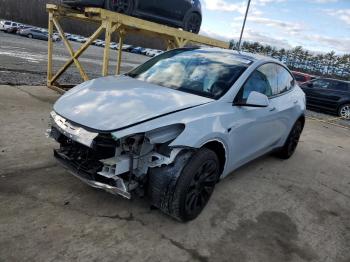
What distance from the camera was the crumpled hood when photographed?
308 cm

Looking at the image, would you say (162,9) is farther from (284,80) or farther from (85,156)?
(85,156)

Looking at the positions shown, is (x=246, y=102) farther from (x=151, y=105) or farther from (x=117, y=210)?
(x=117, y=210)

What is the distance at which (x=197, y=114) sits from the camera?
336cm

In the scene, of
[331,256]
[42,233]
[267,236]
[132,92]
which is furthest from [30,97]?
[331,256]

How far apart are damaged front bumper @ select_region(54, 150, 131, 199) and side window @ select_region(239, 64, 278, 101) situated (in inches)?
67.8

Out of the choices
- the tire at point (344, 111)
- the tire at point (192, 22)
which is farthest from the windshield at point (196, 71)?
the tire at point (344, 111)

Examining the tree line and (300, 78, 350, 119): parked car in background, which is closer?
(300, 78, 350, 119): parked car in background

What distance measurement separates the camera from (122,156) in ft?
10.0

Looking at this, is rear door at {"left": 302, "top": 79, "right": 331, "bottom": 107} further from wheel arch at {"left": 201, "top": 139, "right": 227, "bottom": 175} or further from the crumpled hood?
the crumpled hood

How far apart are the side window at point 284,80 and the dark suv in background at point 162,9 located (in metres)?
4.00

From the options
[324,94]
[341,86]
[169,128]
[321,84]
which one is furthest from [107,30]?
[341,86]

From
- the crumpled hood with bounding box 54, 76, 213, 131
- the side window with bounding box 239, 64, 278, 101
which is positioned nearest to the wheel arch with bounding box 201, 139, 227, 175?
the crumpled hood with bounding box 54, 76, 213, 131

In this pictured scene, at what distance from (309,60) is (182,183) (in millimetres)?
48852

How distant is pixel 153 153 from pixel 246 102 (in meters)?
1.32
